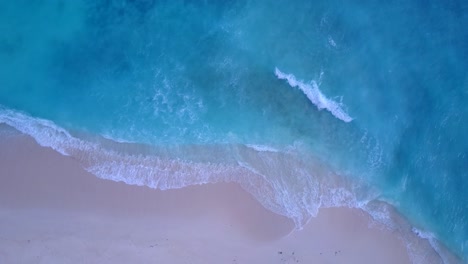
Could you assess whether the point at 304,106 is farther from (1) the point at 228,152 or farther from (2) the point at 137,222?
(2) the point at 137,222

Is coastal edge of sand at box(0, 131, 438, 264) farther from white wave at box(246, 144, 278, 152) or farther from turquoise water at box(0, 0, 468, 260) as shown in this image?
white wave at box(246, 144, 278, 152)

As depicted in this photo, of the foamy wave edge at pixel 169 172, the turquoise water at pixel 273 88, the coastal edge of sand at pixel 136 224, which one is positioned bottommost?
the coastal edge of sand at pixel 136 224

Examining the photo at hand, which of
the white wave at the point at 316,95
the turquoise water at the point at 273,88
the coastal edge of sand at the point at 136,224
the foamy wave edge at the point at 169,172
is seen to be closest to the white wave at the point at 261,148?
the turquoise water at the point at 273,88

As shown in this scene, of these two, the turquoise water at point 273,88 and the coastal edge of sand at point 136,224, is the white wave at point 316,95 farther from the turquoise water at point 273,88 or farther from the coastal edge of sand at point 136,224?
the coastal edge of sand at point 136,224

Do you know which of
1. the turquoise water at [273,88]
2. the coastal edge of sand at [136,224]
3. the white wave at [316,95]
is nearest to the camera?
the coastal edge of sand at [136,224]

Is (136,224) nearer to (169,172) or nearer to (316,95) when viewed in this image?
(169,172)

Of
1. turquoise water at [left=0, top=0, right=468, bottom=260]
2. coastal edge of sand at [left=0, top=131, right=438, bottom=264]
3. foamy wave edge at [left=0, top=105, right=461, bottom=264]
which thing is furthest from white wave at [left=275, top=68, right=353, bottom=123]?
coastal edge of sand at [left=0, top=131, right=438, bottom=264]
